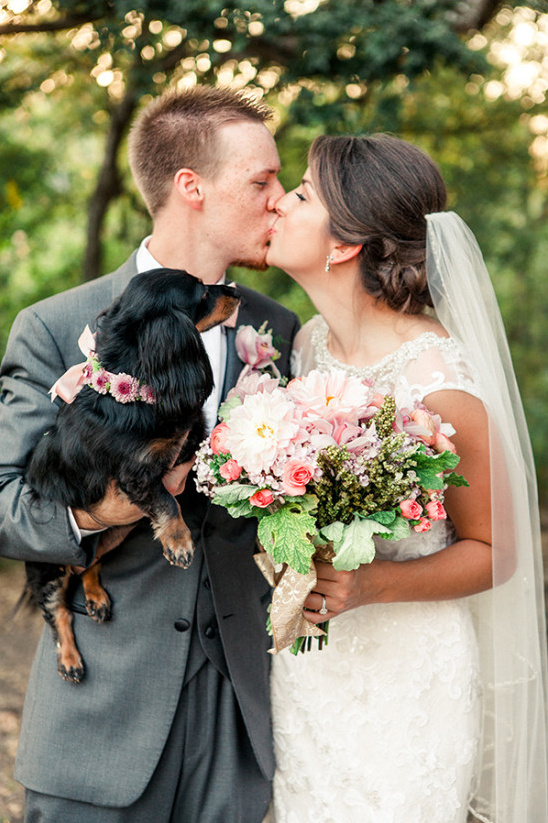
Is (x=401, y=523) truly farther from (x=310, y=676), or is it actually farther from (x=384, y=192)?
(x=384, y=192)

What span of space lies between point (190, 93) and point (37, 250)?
6425mm

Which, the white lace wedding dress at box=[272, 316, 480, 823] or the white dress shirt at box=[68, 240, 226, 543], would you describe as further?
the white dress shirt at box=[68, 240, 226, 543]

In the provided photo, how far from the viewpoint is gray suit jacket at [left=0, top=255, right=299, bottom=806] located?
2121 millimetres

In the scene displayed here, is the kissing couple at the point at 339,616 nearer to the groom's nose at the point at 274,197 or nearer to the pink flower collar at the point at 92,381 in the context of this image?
the groom's nose at the point at 274,197

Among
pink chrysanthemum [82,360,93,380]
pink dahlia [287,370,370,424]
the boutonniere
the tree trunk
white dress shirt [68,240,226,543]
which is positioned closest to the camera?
pink dahlia [287,370,370,424]

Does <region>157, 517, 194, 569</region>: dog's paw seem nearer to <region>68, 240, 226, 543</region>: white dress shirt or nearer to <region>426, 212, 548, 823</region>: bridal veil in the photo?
<region>68, 240, 226, 543</region>: white dress shirt

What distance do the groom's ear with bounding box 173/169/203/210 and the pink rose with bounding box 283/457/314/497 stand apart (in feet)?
3.91

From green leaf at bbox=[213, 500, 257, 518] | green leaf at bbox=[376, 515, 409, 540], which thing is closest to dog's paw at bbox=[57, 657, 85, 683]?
green leaf at bbox=[213, 500, 257, 518]

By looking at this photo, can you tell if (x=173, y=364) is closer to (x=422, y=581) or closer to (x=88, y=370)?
(x=88, y=370)

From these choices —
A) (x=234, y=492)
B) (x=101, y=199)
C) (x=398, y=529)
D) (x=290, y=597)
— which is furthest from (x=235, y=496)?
(x=101, y=199)

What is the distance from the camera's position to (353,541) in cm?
181

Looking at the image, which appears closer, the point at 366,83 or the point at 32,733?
the point at 32,733

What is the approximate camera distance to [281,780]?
2.41m

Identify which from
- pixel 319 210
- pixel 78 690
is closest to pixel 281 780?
pixel 78 690
